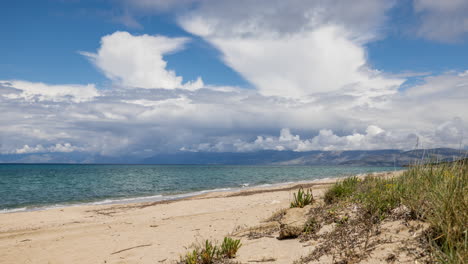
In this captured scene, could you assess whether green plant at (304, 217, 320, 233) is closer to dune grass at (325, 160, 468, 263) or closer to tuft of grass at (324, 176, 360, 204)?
dune grass at (325, 160, 468, 263)

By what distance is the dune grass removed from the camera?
4.17 meters

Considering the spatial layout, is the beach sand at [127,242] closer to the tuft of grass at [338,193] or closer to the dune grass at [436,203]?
the dune grass at [436,203]

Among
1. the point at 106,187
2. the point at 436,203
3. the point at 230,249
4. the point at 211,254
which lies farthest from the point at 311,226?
the point at 106,187

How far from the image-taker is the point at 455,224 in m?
4.42

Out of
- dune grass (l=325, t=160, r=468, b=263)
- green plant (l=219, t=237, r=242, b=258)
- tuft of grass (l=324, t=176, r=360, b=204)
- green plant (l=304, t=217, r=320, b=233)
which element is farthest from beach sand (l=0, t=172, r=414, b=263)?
tuft of grass (l=324, t=176, r=360, b=204)

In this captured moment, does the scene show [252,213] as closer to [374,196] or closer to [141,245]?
[141,245]

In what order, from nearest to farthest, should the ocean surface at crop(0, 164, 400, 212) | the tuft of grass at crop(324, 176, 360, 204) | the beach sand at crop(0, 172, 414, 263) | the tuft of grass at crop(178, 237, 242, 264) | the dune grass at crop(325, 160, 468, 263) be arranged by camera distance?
the dune grass at crop(325, 160, 468, 263), the tuft of grass at crop(178, 237, 242, 264), the beach sand at crop(0, 172, 414, 263), the tuft of grass at crop(324, 176, 360, 204), the ocean surface at crop(0, 164, 400, 212)

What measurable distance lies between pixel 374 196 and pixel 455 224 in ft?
8.97

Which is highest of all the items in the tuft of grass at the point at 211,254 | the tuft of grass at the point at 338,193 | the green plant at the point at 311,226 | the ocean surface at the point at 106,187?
the tuft of grass at the point at 338,193

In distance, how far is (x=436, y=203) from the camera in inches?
190

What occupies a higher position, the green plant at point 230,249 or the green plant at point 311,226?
the green plant at point 311,226

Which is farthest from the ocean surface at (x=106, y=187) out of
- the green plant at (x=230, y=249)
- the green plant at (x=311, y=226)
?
the green plant at (x=230, y=249)

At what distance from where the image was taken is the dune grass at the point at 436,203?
4.17 m

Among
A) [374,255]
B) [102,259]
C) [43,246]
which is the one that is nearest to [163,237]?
[102,259]
